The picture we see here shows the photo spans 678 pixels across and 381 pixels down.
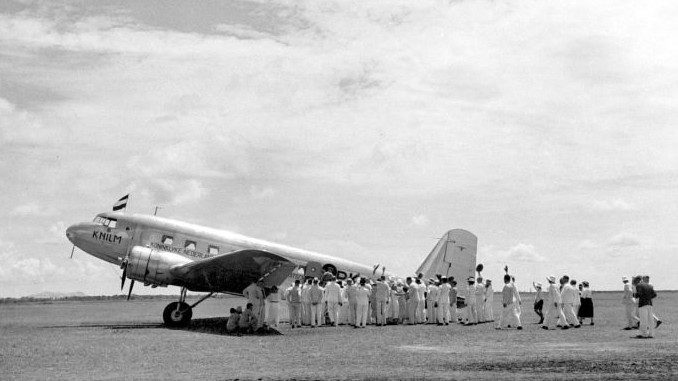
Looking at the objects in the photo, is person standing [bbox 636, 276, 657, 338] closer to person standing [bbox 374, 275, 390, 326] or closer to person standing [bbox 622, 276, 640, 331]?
person standing [bbox 622, 276, 640, 331]

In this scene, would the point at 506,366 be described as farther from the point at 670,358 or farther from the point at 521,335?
the point at 521,335

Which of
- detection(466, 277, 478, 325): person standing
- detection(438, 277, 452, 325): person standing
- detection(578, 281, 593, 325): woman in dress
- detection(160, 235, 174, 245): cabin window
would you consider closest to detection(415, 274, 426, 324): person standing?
detection(438, 277, 452, 325): person standing

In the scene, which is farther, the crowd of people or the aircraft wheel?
the aircraft wheel

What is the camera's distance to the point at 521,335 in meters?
19.5

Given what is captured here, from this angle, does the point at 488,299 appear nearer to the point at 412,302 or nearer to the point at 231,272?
the point at 412,302

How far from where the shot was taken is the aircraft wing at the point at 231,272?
21438mm

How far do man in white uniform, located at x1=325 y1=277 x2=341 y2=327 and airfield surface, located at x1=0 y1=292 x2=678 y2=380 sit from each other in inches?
96.9

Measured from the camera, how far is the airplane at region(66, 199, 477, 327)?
73.3 ft

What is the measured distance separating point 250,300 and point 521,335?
8.40 meters

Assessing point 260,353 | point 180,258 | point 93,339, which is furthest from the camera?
point 180,258

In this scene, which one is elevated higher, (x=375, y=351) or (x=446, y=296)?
(x=446, y=296)

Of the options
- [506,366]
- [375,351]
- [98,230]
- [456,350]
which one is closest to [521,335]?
[456,350]

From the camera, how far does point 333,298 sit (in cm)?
2397

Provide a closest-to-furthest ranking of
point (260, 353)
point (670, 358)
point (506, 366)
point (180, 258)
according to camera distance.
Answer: point (506, 366) → point (670, 358) → point (260, 353) → point (180, 258)
